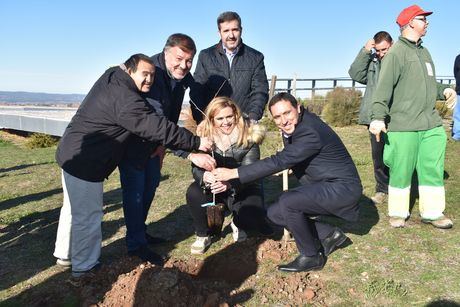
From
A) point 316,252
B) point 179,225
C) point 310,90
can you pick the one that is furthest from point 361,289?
point 310,90

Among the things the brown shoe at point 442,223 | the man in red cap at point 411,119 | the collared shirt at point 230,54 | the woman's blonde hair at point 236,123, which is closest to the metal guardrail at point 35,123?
the collared shirt at point 230,54

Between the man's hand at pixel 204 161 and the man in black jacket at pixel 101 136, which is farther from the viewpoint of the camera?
the man's hand at pixel 204 161

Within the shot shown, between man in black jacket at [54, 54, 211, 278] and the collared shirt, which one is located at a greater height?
the collared shirt

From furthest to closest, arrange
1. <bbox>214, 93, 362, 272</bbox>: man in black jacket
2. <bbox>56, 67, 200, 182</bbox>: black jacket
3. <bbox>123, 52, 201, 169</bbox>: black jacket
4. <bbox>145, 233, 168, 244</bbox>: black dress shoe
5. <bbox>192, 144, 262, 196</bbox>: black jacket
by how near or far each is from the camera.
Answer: <bbox>145, 233, 168, 244</bbox>: black dress shoe, <bbox>192, 144, 262, 196</bbox>: black jacket, <bbox>123, 52, 201, 169</bbox>: black jacket, <bbox>214, 93, 362, 272</bbox>: man in black jacket, <bbox>56, 67, 200, 182</bbox>: black jacket

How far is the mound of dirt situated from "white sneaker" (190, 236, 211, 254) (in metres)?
0.14

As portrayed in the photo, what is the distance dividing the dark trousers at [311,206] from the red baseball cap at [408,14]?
179 cm

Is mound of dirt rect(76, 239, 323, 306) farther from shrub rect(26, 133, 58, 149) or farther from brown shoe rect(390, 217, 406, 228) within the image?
shrub rect(26, 133, 58, 149)

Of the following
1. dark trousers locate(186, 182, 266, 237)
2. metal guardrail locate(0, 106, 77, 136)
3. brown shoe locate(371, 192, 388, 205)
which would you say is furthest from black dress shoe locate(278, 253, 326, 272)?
metal guardrail locate(0, 106, 77, 136)

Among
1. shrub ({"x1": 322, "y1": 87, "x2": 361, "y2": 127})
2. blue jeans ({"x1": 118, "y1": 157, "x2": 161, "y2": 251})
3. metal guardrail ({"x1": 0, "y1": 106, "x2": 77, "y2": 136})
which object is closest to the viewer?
blue jeans ({"x1": 118, "y1": 157, "x2": 161, "y2": 251})

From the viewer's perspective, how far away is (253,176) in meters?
3.71

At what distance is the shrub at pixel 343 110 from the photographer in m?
13.5

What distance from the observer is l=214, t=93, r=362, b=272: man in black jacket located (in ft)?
12.0

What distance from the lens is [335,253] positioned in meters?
4.09

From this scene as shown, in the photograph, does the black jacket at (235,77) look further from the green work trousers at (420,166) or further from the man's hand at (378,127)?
the green work trousers at (420,166)
